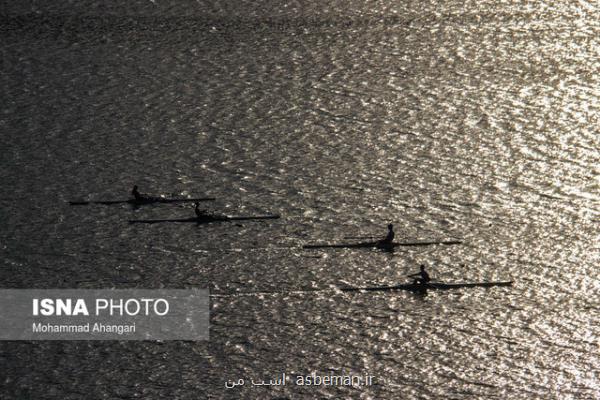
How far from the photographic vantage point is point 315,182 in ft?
260

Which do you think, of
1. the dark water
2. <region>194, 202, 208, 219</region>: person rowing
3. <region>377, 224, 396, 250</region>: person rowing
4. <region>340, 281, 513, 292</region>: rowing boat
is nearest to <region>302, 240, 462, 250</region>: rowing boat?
<region>377, 224, 396, 250</region>: person rowing

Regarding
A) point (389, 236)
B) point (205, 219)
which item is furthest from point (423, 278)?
point (205, 219)

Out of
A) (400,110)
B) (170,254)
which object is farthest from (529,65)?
(170,254)

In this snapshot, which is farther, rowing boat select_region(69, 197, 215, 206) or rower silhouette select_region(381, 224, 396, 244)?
rowing boat select_region(69, 197, 215, 206)

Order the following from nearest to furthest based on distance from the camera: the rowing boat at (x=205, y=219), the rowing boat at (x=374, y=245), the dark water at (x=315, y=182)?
the dark water at (x=315, y=182), the rowing boat at (x=374, y=245), the rowing boat at (x=205, y=219)

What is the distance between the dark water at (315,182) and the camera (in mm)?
60969

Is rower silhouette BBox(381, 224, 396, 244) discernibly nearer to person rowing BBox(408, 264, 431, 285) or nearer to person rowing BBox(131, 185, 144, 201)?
person rowing BBox(408, 264, 431, 285)

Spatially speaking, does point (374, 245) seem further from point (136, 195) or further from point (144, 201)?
point (136, 195)

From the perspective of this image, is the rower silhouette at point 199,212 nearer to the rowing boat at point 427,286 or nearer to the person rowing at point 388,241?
the person rowing at point 388,241

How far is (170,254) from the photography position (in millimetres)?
70938

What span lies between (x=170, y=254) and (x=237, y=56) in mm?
32530

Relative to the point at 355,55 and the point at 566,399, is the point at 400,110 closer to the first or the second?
the point at 355,55

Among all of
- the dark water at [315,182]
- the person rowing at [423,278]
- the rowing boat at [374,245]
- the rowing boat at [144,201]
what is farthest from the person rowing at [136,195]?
the person rowing at [423,278]

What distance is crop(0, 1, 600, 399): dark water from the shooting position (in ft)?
200
